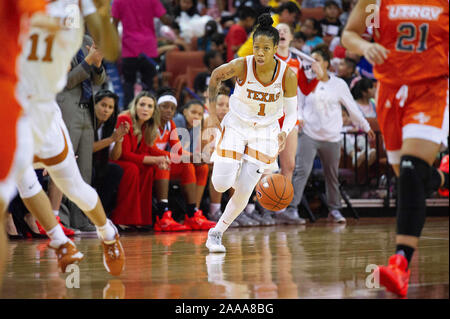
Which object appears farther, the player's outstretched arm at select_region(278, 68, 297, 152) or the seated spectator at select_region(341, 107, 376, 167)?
the seated spectator at select_region(341, 107, 376, 167)

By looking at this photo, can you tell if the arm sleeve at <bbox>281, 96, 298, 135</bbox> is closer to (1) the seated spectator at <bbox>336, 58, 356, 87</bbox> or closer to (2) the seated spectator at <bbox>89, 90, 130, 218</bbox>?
(2) the seated spectator at <bbox>89, 90, 130, 218</bbox>

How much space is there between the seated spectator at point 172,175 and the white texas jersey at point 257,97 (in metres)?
2.68

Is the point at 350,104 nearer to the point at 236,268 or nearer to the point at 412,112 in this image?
the point at 236,268

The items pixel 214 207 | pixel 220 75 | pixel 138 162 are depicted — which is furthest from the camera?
pixel 214 207

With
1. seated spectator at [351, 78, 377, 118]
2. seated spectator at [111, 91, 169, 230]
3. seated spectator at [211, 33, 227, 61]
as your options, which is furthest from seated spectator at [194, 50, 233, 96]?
seated spectator at [111, 91, 169, 230]

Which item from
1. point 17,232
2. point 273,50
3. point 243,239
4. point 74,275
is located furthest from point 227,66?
point 17,232

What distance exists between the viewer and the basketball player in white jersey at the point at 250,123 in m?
6.39

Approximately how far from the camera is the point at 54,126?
4309mm

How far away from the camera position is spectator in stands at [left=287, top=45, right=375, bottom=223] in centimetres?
1003

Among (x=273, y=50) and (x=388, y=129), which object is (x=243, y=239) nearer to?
(x=273, y=50)

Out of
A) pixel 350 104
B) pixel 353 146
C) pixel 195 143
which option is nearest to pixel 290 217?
pixel 195 143

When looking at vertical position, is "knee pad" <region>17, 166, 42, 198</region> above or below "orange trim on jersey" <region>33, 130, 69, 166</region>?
below

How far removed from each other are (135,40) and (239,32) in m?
2.52
